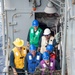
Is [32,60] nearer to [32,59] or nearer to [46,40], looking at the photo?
[32,59]

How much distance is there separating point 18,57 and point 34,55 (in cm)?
66

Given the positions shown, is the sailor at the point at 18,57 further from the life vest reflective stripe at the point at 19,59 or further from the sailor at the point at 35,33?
the sailor at the point at 35,33

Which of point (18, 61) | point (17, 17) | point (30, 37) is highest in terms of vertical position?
point (17, 17)

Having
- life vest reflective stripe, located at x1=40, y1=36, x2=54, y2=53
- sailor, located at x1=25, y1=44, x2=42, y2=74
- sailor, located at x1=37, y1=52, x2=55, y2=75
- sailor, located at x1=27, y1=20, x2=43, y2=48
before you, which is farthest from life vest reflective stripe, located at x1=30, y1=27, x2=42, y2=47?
sailor, located at x1=37, y1=52, x2=55, y2=75

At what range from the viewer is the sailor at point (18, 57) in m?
8.11

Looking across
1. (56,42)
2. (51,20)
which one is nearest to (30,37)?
(56,42)

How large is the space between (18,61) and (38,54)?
743 millimetres

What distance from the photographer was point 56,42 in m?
8.39

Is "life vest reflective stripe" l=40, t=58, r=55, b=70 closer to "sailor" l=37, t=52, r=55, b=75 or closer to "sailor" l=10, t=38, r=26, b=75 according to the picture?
"sailor" l=37, t=52, r=55, b=75

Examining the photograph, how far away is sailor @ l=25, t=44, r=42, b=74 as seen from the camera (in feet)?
25.2

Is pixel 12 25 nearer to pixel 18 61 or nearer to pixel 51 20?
pixel 51 20

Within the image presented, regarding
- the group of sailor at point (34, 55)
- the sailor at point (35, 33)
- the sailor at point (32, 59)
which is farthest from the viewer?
the sailor at point (35, 33)

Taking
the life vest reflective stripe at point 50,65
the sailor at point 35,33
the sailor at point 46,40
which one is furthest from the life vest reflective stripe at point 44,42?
the life vest reflective stripe at point 50,65

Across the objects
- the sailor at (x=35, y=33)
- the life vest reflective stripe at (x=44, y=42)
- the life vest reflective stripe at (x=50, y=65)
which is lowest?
the life vest reflective stripe at (x=50, y=65)
